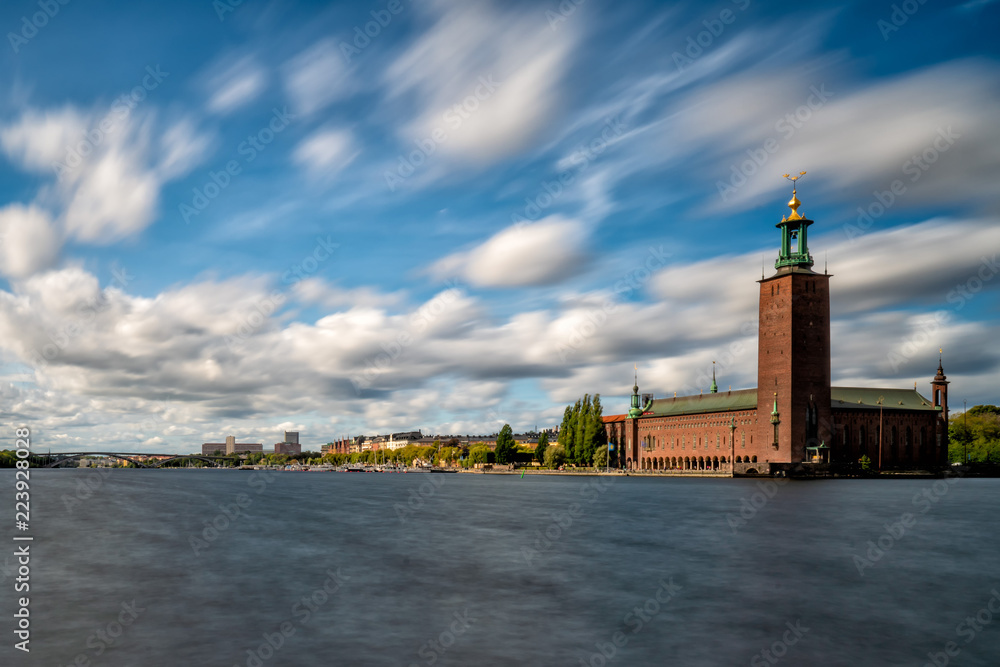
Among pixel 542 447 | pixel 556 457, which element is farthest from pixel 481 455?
pixel 556 457

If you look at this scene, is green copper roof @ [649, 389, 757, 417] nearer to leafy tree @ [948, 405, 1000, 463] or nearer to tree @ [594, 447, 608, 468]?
tree @ [594, 447, 608, 468]

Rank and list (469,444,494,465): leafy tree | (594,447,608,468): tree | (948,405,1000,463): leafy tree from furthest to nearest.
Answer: (469,444,494,465): leafy tree < (948,405,1000,463): leafy tree < (594,447,608,468): tree

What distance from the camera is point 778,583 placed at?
19.8 metres

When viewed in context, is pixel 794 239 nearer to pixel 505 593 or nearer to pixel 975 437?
pixel 975 437

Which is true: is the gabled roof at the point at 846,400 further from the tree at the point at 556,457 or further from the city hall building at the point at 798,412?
the tree at the point at 556,457

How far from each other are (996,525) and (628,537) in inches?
796

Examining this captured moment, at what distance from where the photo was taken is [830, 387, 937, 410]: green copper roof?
361ft

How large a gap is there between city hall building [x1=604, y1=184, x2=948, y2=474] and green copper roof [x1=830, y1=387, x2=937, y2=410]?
17 centimetres

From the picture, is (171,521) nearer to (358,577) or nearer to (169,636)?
(358,577)

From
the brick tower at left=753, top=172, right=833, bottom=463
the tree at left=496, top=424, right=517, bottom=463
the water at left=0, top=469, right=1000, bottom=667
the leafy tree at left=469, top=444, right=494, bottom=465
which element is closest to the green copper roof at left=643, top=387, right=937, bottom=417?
the brick tower at left=753, top=172, right=833, bottom=463

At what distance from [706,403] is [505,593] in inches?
4242

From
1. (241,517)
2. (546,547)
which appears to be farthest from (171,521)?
(546,547)

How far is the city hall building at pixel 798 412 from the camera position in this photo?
96750 millimetres

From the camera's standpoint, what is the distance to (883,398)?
11294 centimetres
